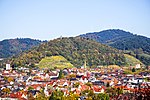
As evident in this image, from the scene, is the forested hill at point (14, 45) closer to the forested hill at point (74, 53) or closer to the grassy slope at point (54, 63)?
the forested hill at point (74, 53)

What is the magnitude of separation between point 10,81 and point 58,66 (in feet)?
59.7

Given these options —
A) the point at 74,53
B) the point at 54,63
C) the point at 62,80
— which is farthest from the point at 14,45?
the point at 62,80

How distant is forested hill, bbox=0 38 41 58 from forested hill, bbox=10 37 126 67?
237 ft

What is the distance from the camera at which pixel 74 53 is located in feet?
277

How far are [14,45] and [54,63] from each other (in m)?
106

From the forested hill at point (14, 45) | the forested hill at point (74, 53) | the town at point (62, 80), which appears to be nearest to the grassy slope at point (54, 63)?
the forested hill at point (74, 53)

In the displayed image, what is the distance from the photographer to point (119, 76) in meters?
63.1

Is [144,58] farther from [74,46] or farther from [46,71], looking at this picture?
[46,71]

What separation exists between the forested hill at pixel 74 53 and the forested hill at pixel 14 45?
72.1 metres

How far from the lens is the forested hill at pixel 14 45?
542 ft

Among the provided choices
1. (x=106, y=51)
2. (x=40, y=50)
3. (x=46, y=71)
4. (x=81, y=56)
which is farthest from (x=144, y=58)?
(x=46, y=71)

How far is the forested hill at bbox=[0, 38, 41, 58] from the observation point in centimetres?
16512

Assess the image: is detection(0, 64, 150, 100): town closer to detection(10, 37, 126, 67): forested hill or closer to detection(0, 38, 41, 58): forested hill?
detection(10, 37, 126, 67): forested hill

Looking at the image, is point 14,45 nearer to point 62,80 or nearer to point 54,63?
point 54,63
